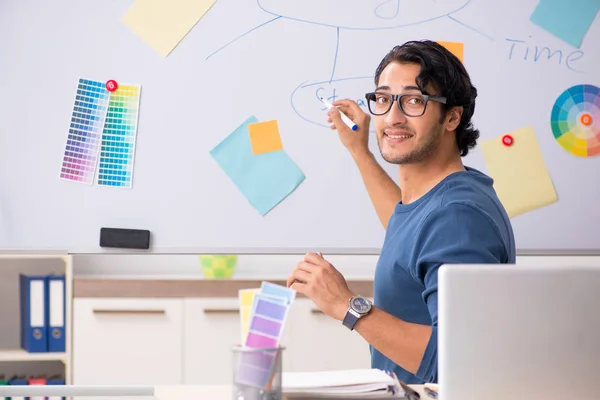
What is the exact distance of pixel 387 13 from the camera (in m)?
2.41

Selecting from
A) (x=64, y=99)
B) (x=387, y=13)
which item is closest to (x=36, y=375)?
(x=64, y=99)

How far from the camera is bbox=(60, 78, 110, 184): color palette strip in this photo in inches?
89.9

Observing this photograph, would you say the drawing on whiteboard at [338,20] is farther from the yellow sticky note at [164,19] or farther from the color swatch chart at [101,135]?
the color swatch chart at [101,135]

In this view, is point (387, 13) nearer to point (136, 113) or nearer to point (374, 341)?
point (136, 113)

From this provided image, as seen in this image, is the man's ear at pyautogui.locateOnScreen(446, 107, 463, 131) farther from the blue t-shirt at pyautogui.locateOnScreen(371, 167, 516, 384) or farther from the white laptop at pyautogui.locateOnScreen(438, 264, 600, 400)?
the white laptop at pyautogui.locateOnScreen(438, 264, 600, 400)

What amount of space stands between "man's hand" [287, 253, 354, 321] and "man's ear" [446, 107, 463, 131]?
1.52 feet

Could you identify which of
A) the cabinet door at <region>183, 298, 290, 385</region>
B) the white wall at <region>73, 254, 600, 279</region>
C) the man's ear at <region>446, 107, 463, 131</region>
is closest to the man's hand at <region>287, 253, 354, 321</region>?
the man's ear at <region>446, 107, 463, 131</region>

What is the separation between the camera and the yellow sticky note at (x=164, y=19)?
2.29 meters

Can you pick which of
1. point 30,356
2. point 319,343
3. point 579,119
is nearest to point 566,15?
point 579,119

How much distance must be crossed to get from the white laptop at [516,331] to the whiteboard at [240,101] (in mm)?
1289

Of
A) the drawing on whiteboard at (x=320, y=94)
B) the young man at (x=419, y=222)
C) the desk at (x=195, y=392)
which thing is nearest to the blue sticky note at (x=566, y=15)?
the drawing on whiteboard at (x=320, y=94)

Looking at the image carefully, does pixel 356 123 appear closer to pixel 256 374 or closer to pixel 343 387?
pixel 343 387

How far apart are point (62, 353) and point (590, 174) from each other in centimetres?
171

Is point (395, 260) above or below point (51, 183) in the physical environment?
below
